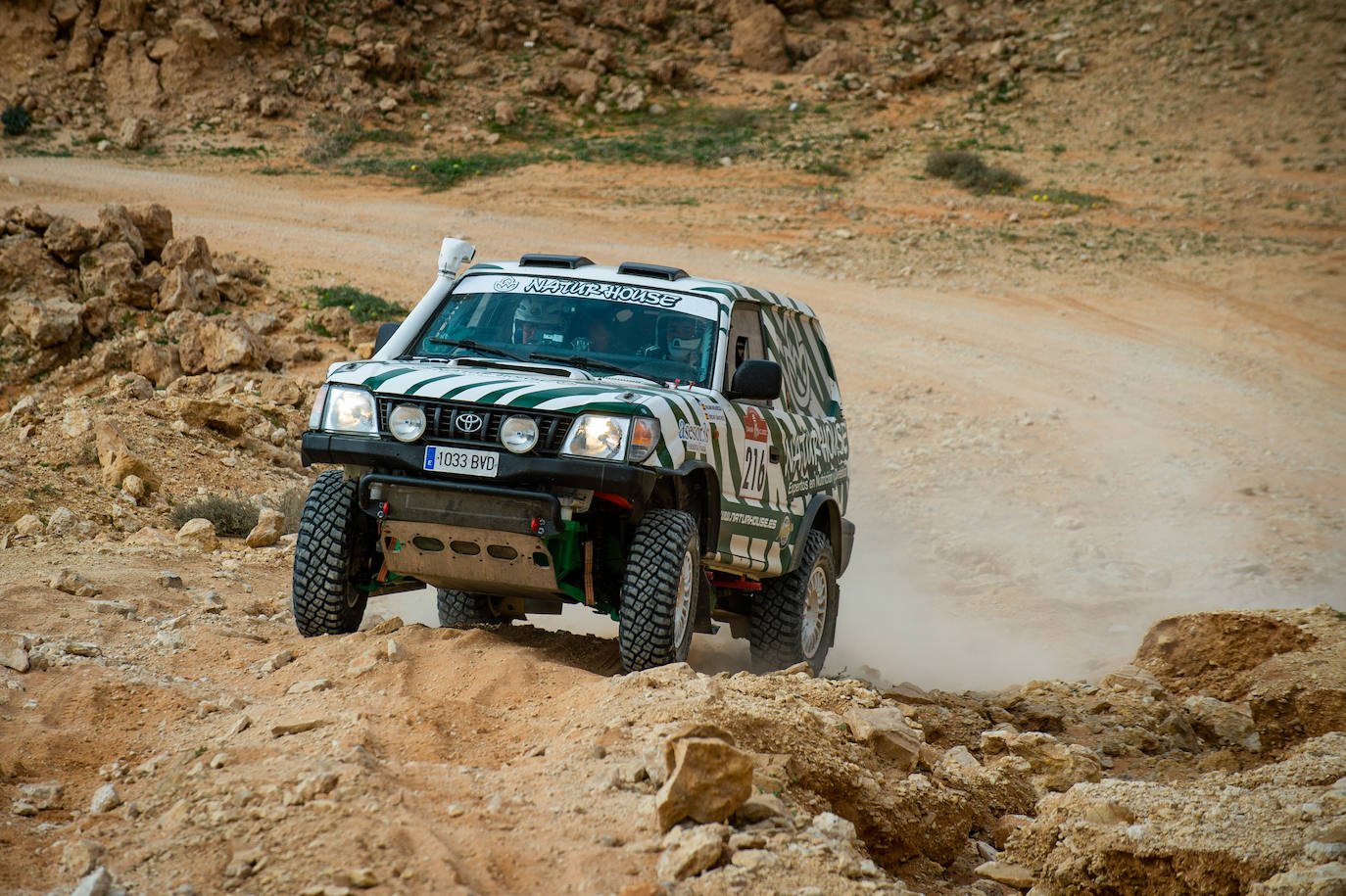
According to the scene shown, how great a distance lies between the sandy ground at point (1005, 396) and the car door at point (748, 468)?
63.7 inches

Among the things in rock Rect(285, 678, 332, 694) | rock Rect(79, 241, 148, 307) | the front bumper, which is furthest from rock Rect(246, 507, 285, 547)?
rock Rect(79, 241, 148, 307)

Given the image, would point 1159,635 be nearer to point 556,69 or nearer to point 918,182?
point 918,182

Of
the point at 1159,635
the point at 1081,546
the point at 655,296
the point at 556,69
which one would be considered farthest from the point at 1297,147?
the point at 655,296

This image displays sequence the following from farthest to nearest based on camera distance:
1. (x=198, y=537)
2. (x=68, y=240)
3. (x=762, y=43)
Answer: (x=762, y=43)
(x=68, y=240)
(x=198, y=537)

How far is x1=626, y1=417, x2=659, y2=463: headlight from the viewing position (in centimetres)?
510

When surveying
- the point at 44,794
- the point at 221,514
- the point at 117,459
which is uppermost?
the point at 44,794

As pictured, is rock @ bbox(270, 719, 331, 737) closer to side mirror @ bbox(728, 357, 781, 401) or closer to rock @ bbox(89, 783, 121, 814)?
rock @ bbox(89, 783, 121, 814)

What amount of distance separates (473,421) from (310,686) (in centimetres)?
128

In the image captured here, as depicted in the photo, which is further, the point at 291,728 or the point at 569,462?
the point at 569,462

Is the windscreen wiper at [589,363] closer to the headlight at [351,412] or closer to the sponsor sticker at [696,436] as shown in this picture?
the sponsor sticker at [696,436]

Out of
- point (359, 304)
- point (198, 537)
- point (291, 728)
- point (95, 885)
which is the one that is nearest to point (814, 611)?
point (291, 728)

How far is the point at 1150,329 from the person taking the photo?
18984 mm

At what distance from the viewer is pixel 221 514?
9.59 metres

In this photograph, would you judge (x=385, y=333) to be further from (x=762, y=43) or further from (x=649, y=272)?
(x=762, y=43)
